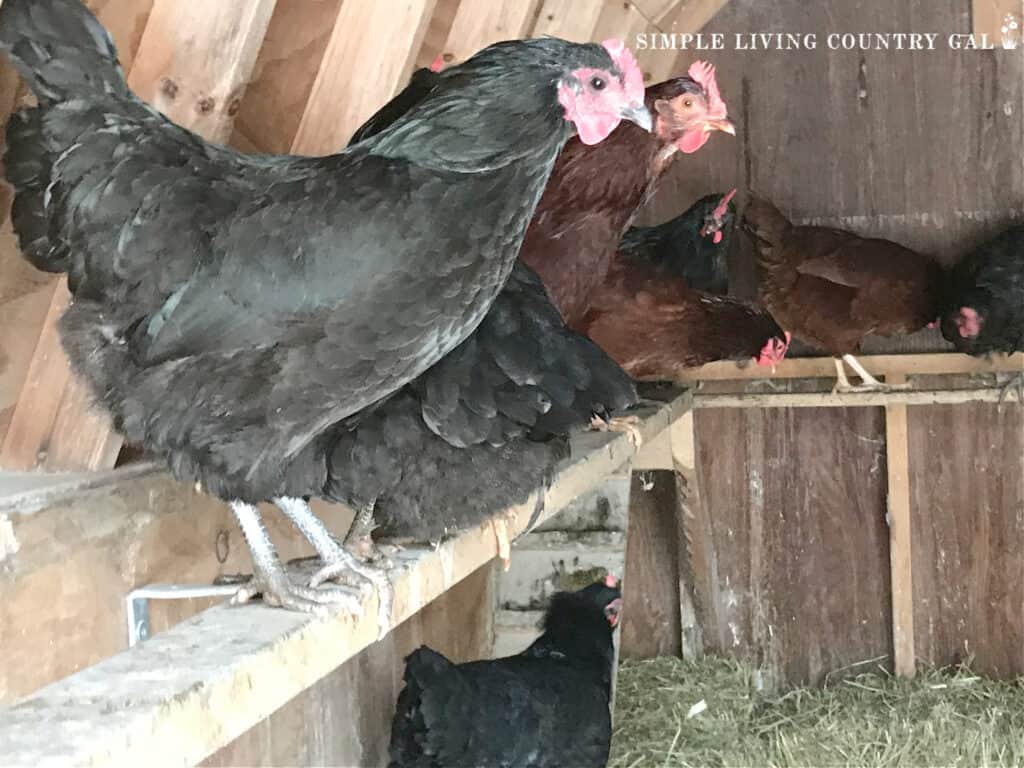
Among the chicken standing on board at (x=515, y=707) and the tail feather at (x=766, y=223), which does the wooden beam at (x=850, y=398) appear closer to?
the tail feather at (x=766, y=223)

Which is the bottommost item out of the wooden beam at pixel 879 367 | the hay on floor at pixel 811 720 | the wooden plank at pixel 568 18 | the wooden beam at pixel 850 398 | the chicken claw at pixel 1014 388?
the hay on floor at pixel 811 720

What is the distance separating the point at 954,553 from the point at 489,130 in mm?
2365

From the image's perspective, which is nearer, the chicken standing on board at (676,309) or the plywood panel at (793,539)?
the chicken standing on board at (676,309)

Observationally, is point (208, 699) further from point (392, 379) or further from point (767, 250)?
point (767, 250)

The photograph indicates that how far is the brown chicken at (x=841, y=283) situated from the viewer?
261 centimetres

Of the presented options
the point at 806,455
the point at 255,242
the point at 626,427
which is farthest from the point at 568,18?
the point at 806,455

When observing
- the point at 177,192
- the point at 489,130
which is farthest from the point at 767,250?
the point at 177,192

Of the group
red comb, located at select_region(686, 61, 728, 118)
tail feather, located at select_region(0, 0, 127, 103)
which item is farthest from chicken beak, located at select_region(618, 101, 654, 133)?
red comb, located at select_region(686, 61, 728, 118)

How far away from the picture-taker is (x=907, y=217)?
285 cm

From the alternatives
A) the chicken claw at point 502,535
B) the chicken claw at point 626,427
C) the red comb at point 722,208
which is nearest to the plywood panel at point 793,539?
the red comb at point 722,208

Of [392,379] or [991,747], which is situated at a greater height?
[392,379]

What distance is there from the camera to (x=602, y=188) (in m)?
2.03

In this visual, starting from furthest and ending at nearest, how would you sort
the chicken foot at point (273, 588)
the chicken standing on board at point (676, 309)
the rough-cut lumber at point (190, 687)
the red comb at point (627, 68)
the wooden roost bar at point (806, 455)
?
the chicken standing on board at point (676, 309) < the wooden roost bar at point (806, 455) < the red comb at point (627, 68) < the chicken foot at point (273, 588) < the rough-cut lumber at point (190, 687)

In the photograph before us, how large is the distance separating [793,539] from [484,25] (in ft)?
6.20
